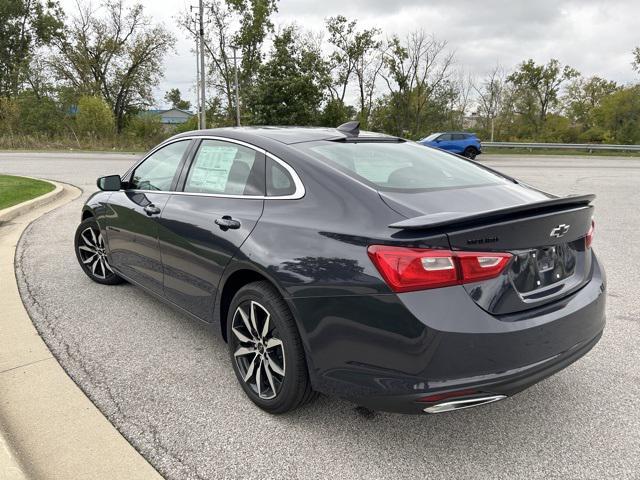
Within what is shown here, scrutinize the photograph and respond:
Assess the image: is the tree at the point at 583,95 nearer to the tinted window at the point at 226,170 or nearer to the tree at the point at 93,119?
the tree at the point at 93,119

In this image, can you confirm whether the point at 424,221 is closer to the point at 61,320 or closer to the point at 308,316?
the point at 308,316

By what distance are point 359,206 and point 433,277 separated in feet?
1.68

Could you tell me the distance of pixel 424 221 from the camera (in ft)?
6.38

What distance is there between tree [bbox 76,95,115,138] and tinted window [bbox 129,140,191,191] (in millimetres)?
34531

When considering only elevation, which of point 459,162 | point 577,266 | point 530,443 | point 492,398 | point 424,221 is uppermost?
point 459,162

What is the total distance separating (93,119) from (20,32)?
25668 millimetres

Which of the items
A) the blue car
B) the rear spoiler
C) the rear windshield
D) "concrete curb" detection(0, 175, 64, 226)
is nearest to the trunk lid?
the rear spoiler

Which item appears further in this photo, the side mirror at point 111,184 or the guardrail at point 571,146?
the guardrail at point 571,146

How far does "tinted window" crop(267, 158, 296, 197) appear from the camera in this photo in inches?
101

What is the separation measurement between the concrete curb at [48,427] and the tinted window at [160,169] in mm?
1444

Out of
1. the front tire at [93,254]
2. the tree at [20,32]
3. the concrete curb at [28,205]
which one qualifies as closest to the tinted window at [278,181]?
the front tire at [93,254]

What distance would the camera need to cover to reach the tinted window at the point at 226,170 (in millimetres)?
2828

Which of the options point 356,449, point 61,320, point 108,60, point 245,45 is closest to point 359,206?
point 356,449

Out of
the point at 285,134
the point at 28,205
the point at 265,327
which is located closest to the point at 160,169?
the point at 285,134
